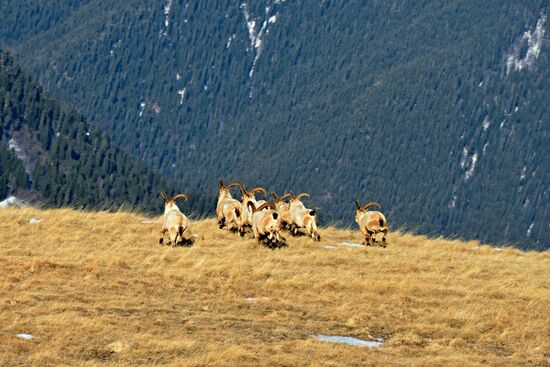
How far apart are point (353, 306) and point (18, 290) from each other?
7.89 metres

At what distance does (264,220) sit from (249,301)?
7701mm

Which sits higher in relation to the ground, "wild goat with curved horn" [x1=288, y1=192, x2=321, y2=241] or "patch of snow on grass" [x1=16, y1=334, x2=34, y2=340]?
"wild goat with curved horn" [x1=288, y1=192, x2=321, y2=241]

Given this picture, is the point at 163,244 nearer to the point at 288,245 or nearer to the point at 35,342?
the point at 288,245

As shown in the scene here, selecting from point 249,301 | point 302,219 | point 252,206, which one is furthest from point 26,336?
point 302,219

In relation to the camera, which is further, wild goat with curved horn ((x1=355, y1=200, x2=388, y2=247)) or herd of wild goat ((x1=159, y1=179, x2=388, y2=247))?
wild goat with curved horn ((x1=355, y1=200, x2=388, y2=247))

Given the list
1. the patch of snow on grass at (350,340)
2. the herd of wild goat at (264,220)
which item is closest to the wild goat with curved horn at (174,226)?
the herd of wild goat at (264,220)

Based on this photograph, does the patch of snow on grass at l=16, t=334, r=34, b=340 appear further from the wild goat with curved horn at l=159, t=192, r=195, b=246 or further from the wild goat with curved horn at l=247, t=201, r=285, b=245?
the wild goat with curved horn at l=247, t=201, r=285, b=245

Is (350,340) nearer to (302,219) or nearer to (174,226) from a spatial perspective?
(174,226)

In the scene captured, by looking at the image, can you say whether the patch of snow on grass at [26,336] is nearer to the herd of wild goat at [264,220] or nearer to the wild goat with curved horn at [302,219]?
the herd of wild goat at [264,220]

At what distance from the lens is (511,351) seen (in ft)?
95.2

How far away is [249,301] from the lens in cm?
3184

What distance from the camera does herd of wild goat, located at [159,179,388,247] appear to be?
39.3 meters

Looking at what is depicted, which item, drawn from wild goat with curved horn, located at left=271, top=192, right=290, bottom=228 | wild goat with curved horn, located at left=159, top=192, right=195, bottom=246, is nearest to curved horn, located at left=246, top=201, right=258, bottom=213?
wild goat with curved horn, located at left=271, top=192, right=290, bottom=228

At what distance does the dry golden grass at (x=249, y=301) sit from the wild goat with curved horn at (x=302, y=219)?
26.2 inches
